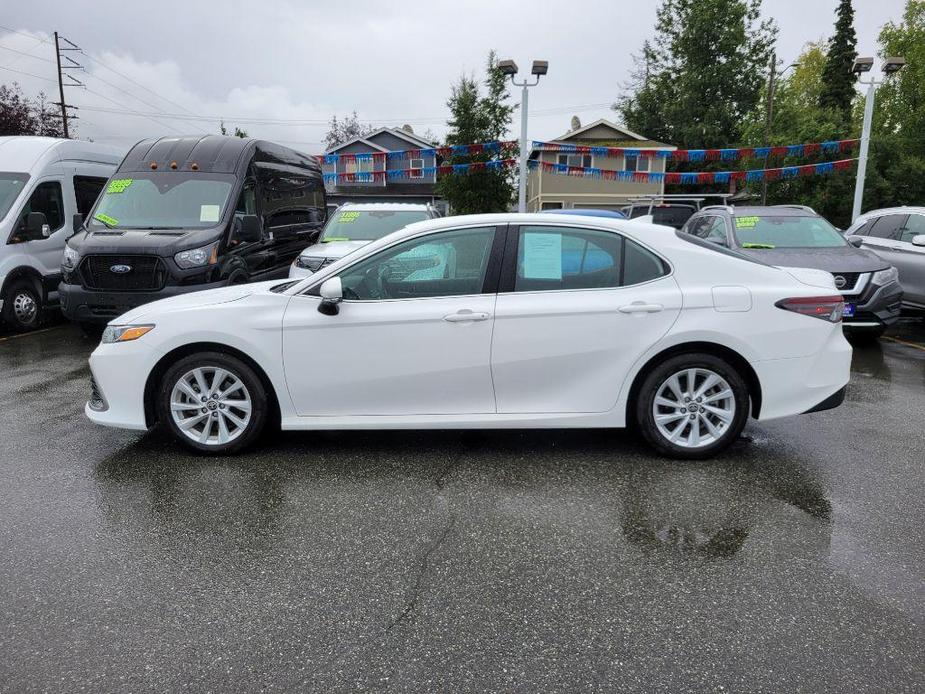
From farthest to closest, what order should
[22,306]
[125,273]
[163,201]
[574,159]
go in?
[574,159], [22,306], [163,201], [125,273]

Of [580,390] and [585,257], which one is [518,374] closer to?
[580,390]

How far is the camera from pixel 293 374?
4.43m

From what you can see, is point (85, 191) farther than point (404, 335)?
Yes

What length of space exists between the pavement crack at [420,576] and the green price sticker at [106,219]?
6.98 metres

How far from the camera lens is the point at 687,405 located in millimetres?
4449

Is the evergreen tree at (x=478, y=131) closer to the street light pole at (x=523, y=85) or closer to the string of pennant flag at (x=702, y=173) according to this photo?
the string of pennant flag at (x=702, y=173)

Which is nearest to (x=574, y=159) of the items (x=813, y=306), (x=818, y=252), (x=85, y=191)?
(x=85, y=191)

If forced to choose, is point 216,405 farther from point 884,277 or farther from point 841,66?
point 841,66

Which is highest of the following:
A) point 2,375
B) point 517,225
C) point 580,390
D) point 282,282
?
point 517,225

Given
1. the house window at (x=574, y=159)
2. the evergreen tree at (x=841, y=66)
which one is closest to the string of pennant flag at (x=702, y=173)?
the house window at (x=574, y=159)

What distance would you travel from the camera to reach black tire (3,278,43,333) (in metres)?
9.49

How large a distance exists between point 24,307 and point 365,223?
4933 millimetres

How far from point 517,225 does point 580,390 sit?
45.3 inches

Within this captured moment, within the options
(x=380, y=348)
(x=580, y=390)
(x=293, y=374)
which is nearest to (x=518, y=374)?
(x=580, y=390)
